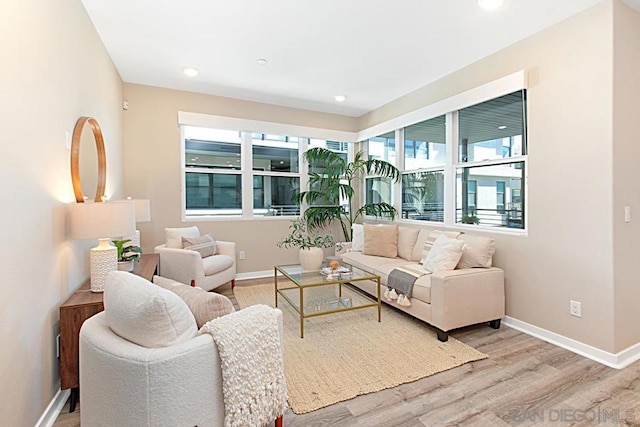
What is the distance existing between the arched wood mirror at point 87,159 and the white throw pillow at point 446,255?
296cm

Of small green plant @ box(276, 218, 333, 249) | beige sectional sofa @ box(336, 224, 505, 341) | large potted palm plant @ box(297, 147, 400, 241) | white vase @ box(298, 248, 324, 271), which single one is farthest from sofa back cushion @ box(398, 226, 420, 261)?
small green plant @ box(276, 218, 333, 249)

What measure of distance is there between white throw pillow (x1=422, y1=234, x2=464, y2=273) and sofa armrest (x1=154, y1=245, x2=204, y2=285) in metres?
2.47

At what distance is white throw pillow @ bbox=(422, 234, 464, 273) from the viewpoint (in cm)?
296

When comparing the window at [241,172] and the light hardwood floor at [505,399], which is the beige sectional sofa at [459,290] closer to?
the light hardwood floor at [505,399]

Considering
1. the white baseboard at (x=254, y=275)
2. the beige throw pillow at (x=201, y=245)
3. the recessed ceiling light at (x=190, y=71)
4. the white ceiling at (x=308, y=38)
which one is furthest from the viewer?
the white baseboard at (x=254, y=275)

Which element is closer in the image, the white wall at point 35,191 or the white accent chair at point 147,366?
the white accent chair at point 147,366

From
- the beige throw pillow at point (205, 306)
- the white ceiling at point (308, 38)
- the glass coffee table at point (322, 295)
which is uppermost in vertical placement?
the white ceiling at point (308, 38)

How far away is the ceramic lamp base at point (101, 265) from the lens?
2119mm

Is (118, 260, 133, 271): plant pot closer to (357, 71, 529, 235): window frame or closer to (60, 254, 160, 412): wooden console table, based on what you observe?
(60, 254, 160, 412): wooden console table

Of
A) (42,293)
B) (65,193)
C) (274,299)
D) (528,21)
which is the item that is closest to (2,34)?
(65,193)

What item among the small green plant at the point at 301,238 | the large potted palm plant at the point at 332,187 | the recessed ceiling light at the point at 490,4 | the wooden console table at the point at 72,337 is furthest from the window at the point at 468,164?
the wooden console table at the point at 72,337

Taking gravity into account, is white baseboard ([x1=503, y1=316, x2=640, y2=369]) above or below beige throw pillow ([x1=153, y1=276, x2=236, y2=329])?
below

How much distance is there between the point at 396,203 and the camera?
4859 millimetres

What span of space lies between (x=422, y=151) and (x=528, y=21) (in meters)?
1.89
